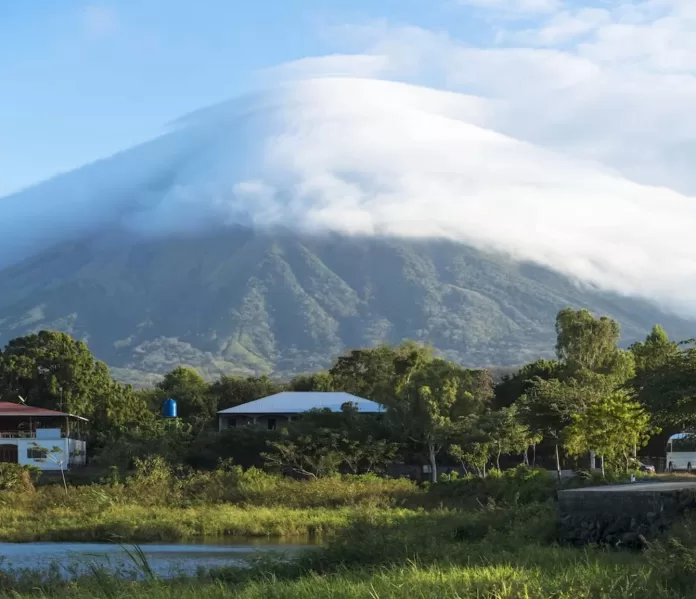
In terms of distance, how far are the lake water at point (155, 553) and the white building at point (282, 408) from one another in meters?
24.5

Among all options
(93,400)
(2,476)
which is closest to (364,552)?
(2,476)

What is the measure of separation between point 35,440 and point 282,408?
40.9 feet

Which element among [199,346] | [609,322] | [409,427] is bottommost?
Answer: [409,427]

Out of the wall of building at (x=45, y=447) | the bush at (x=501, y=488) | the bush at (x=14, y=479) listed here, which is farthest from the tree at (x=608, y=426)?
the wall of building at (x=45, y=447)

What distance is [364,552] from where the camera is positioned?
1555cm

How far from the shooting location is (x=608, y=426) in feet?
119

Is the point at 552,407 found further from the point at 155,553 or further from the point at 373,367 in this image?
the point at 373,367

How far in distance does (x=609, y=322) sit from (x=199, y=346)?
13515cm

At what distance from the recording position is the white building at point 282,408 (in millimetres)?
56062

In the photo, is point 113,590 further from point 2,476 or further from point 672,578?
point 2,476

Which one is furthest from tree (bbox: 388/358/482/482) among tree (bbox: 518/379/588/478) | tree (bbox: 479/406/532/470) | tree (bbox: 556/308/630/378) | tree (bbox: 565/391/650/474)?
tree (bbox: 556/308/630/378)

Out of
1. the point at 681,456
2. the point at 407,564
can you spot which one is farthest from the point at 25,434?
the point at 407,564

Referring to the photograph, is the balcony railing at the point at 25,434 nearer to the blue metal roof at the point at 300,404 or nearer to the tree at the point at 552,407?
the blue metal roof at the point at 300,404

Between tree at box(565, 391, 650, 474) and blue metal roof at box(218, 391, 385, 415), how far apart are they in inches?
736
